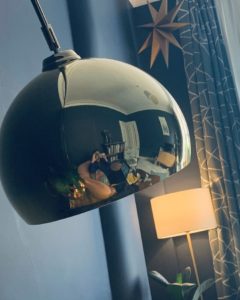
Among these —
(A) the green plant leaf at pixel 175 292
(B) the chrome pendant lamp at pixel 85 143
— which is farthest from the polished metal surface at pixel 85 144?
(A) the green plant leaf at pixel 175 292

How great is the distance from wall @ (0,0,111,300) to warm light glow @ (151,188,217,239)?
25.8 inches

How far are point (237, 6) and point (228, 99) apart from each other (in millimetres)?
674

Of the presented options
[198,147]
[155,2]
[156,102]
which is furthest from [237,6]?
[156,102]

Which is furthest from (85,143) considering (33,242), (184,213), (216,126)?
(216,126)

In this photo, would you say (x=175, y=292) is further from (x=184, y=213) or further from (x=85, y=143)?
(x=85, y=143)

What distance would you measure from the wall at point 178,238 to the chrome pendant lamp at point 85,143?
8.63ft

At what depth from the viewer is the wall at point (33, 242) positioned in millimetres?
1492

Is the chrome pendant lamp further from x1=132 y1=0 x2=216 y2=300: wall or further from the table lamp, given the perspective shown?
x1=132 y1=0 x2=216 y2=300: wall

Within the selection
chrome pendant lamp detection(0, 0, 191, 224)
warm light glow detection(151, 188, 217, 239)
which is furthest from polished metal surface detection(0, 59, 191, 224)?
warm light glow detection(151, 188, 217, 239)

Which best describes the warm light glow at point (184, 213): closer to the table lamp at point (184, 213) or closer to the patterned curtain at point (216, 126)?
the table lamp at point (184, 213)

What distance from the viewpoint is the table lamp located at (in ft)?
9.13

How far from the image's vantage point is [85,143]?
0.52 m

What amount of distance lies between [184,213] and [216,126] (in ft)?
2.30

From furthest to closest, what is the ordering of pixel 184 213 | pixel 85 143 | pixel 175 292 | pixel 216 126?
1. pixel 216 126
2. pixel 184 213
3. pixel 175 292
4. pixel 85 143
